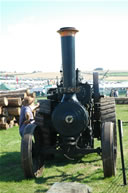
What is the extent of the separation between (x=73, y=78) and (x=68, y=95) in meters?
0.31

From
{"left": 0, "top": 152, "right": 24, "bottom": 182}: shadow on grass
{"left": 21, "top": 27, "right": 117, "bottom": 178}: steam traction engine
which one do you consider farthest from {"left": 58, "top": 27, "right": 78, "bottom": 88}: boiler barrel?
{"left": 0, "top": 152, "right": 24, "bottom": 182}: shadow on grass

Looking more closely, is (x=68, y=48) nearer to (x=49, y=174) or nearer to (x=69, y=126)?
(x=69, y=126)

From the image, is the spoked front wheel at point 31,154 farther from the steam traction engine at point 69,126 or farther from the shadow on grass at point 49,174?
the shadow on grass at point 49,174

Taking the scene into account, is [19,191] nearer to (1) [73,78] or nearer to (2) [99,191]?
(2) [99,191]

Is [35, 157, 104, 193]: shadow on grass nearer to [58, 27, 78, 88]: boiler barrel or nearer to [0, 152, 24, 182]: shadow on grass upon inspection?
[0, 152, 24, 182]: shadow on grass

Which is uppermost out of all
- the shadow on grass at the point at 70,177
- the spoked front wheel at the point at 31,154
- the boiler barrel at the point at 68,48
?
the boiler barrel at the point at 68,48

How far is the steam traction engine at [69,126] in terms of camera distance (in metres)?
4.62

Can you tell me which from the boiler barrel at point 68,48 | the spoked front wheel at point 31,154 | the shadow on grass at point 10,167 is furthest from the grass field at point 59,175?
the boiler barrel at point 68,48

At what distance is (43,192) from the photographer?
4266 mm

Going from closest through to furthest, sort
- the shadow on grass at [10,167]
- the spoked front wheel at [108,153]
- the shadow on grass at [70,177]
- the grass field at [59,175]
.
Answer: the grass field at [59,175] < the spoked front wheel at [108,153] < the shadow on grass at [70,177] < the shadow on grass at [10,167]

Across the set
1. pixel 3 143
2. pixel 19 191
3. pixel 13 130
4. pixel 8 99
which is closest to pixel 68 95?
pixel 19 191

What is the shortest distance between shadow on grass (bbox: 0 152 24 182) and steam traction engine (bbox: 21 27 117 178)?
1.17 feet

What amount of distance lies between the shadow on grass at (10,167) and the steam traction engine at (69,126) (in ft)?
1.17

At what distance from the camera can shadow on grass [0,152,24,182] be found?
5062mm
